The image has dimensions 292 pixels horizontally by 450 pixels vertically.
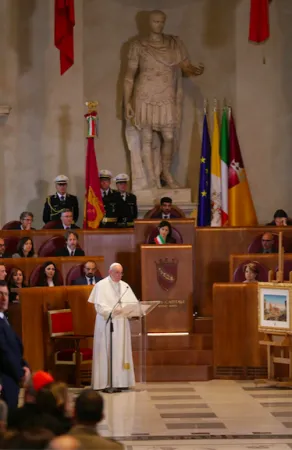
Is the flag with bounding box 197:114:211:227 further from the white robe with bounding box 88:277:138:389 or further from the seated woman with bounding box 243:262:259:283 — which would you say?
the white robe with bounding box 88:277:138:389

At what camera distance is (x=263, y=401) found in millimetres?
11031

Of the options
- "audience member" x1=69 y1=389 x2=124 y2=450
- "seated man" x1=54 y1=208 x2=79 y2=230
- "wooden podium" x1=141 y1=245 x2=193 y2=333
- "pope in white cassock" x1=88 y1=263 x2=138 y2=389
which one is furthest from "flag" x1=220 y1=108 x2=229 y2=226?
"audience member" x1=69 y1=389 x2=124 y2=450

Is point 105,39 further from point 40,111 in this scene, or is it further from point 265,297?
point 265,297

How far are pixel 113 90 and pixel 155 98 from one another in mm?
1050

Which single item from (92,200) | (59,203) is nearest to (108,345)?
(92,200)

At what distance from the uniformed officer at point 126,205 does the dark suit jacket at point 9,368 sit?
7.49m

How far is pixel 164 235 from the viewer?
45.3 ft

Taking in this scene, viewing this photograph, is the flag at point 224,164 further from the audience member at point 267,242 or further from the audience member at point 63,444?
the audience member at point 63,444

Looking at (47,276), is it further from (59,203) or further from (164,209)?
(59,203)

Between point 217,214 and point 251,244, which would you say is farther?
point 217,214

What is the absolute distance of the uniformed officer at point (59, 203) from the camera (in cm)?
1555

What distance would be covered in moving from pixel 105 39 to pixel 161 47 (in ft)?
3.83

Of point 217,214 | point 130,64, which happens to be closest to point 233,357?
point 217,214

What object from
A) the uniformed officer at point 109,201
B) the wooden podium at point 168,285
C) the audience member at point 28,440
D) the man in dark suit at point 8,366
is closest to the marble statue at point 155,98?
the uniformed officer at point 109,201
